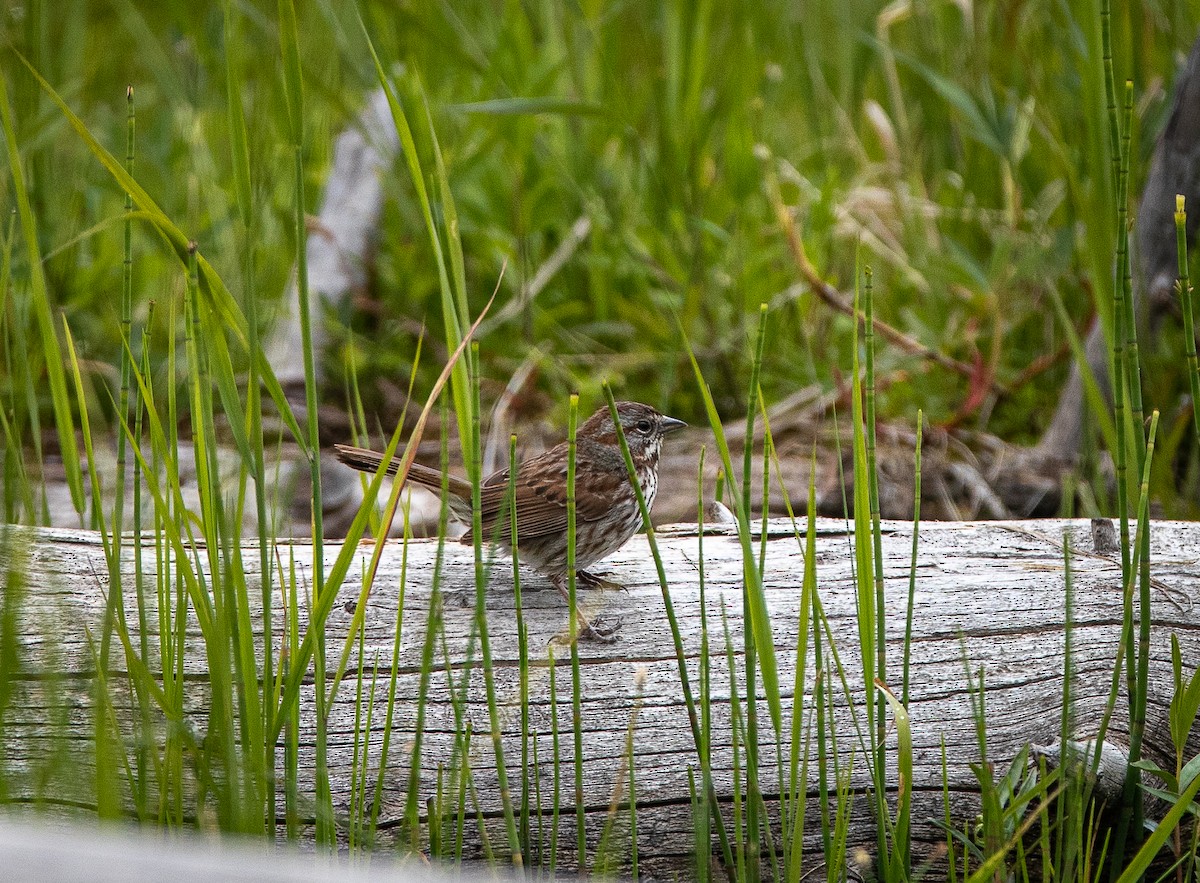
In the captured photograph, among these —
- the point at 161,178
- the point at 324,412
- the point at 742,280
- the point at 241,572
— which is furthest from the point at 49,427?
the point at 241,572

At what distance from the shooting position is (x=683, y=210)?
5.84 metres

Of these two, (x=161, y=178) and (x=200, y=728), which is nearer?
(x=200, y=728)

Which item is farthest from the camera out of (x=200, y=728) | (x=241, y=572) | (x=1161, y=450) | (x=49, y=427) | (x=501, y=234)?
(x=501, y=234)

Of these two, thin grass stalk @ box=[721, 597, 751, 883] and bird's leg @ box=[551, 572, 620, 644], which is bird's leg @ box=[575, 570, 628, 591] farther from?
thin grass stalk @ box=[721, 597, 751, 883]

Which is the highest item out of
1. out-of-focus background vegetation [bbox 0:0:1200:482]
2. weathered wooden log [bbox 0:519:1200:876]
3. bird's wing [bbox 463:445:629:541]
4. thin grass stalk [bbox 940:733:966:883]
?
out-of-focus background vegetation [bbox 0:0:1200:482]

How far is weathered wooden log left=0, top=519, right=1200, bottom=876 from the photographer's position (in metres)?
2.33

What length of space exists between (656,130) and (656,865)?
15.3 feet

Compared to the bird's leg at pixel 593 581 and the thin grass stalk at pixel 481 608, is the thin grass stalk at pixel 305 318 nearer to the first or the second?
the thin grass stalk at pixel 481 608

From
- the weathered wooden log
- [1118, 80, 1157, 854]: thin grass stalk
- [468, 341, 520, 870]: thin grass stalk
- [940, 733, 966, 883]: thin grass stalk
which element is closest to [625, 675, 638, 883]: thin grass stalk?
the weathered wooden log

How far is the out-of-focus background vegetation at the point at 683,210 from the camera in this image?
5.02 m

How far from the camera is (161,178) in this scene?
6359 mm

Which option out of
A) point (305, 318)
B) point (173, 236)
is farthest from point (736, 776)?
point (173, 236)

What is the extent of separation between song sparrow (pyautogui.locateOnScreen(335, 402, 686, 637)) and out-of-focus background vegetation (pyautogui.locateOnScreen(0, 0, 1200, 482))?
1048mm

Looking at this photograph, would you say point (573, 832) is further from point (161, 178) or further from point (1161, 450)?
point (161, 178)
